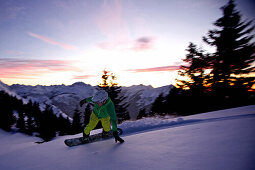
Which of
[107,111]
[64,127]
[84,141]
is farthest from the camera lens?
[64,127]

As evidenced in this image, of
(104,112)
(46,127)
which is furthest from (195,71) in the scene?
(46,127)

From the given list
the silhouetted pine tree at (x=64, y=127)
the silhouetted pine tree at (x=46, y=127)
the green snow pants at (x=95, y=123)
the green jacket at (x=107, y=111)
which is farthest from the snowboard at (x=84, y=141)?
the silhouetted pine tree at (x=64, y=127)

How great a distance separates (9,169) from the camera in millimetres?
2160

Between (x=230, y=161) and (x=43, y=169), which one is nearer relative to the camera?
(x=230, y=161)

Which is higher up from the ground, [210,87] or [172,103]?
[210,87]

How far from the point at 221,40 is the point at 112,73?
1818 cm

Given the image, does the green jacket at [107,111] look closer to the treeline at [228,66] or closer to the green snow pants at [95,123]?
the green snow pants at [95,123]

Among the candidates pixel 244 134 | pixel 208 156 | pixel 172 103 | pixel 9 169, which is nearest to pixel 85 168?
pixel 9 169

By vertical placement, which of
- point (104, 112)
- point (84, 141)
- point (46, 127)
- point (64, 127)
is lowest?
point (64, 127)

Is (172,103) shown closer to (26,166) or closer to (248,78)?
(248,78)

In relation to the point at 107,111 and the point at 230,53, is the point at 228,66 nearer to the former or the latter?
the point at 230,53

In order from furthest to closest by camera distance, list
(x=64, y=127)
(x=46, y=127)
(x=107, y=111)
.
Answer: (x=64, y=127) → (x=46, y=127) → (x=107, y=111)

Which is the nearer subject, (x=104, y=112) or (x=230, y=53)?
(x=104, y=112)

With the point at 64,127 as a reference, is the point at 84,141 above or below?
above
